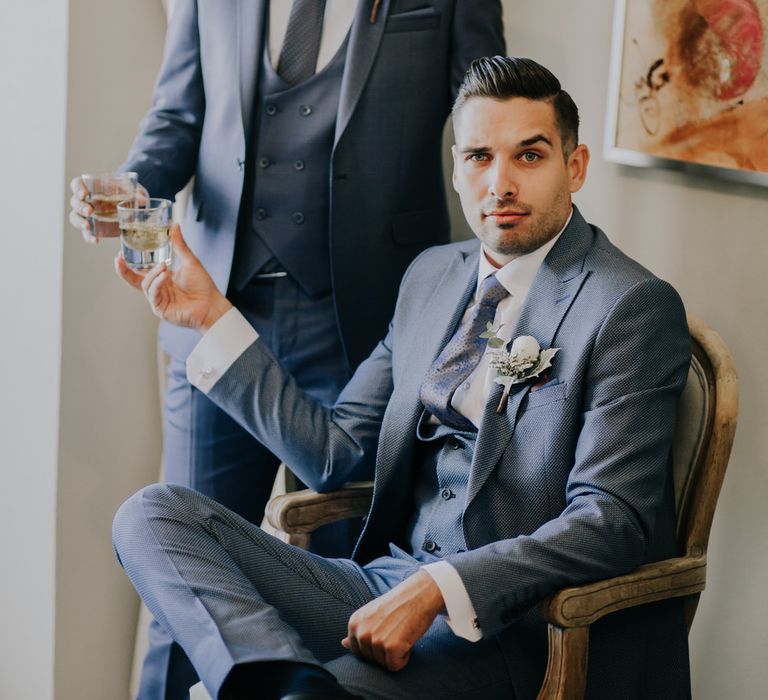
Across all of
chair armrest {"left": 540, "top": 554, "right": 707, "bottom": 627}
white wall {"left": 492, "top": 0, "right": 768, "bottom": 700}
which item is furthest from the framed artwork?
chair armrest {"left": 540, "top": 554, "right": 707, "bottom": 627}

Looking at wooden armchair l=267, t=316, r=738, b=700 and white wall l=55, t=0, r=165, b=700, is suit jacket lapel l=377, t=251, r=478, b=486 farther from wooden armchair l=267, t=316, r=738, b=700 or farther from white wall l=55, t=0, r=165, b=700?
white wall l=55, t=0, r=165, b=700

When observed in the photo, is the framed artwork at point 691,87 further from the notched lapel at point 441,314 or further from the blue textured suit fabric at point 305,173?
the notched lapel at point 441,314

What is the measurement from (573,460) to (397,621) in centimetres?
41

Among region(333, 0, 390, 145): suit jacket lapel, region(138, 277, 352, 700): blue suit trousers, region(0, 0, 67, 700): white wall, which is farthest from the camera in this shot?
region(0, 0, 67, 700): white wall

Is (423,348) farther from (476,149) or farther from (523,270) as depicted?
(476,149)

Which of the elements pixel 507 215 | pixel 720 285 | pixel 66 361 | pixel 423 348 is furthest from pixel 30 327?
pixel 720 285

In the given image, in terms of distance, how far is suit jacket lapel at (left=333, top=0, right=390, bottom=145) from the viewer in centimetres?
248

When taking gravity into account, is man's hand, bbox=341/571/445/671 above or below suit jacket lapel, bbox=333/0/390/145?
below

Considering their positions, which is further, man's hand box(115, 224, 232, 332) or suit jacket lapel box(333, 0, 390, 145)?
suit jacket lapel box(333, 0, 390, 145)

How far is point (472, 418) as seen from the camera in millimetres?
2092

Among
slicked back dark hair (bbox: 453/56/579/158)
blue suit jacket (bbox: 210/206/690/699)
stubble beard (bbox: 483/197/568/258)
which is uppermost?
slicked back dark hair (bbox: 453/56/579/158)

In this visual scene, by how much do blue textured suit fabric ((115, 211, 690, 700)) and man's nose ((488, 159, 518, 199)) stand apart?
131mm

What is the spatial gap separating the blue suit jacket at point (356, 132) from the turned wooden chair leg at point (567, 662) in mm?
994

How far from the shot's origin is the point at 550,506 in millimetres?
1967
